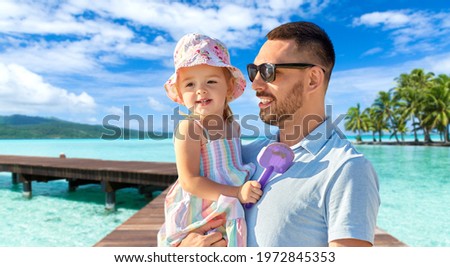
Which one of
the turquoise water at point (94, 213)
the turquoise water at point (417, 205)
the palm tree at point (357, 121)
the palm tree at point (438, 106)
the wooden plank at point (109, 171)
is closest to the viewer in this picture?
the turquoise water at point (94, 213)

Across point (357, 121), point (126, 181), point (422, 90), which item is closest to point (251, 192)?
point (126, 181)

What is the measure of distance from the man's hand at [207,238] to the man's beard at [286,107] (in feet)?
1.69

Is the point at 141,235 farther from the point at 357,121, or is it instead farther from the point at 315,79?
the point at 357,121

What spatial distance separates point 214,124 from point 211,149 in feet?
0.53

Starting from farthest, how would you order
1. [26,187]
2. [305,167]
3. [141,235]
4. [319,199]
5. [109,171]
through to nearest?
[26,187], [109,171], [141,235], [305,167], [319,199]

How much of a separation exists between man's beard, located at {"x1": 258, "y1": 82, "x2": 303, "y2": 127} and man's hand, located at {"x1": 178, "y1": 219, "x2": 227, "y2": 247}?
0.51m

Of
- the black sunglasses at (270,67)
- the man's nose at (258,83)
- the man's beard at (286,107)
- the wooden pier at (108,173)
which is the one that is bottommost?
the wooden pier at (108,173)

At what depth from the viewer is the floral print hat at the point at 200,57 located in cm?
178

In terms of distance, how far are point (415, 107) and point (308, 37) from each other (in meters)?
42.8

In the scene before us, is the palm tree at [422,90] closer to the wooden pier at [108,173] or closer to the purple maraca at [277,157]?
the wooden pier at [108,173]

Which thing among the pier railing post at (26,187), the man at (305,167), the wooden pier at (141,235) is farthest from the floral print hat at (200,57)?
the pier railing post at (26,187)

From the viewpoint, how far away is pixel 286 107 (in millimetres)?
1658
